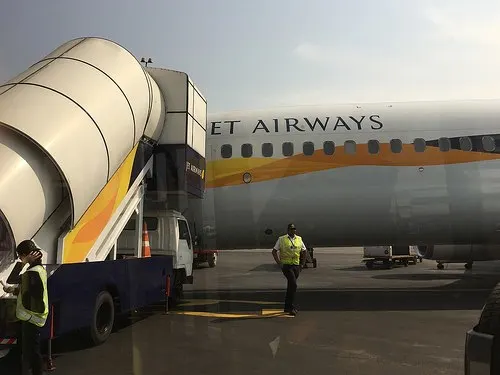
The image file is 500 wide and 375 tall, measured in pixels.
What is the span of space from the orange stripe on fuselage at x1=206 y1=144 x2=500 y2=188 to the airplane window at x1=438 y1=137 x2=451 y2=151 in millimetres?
102

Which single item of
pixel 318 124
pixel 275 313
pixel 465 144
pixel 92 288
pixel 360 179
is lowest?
pixel 275 313

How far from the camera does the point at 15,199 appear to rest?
5.52 m

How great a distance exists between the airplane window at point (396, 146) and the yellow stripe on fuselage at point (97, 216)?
612 centimetres

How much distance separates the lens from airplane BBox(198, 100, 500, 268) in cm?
1112

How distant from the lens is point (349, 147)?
1137 centimetres

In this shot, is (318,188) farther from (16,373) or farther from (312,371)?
(16,373)

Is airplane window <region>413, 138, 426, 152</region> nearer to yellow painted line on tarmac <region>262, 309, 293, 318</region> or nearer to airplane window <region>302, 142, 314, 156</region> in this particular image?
airplane window <region>302, 142, 314, 156</region>

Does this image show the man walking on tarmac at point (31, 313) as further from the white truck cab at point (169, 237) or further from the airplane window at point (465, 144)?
the airplane window at point (465, 144)

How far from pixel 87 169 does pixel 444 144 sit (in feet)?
27.3

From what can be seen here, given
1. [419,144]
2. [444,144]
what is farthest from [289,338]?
[444,144]

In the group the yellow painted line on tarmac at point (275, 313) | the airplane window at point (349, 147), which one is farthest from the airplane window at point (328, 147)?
the yellow painted line on tarmac at point (275, 313)

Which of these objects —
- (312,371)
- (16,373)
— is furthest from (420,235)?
(16,373)

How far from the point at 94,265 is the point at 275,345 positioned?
279cm

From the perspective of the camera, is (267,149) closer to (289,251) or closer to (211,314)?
(289,251)
